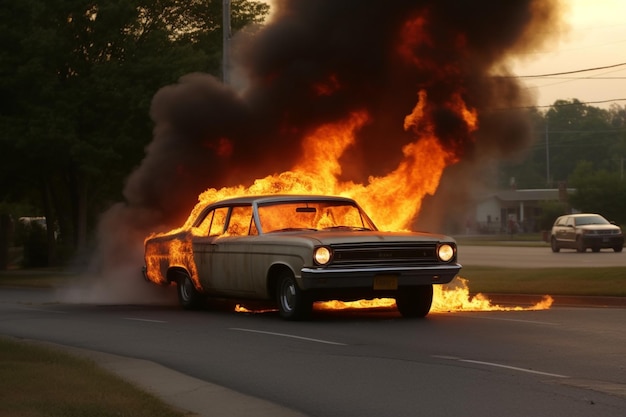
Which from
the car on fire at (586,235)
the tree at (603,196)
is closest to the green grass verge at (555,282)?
the car on fire at (586,235)

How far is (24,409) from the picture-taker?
8.29m

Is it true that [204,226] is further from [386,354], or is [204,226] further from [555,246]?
[555,246]

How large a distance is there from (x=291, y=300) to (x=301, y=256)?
2.45 feet

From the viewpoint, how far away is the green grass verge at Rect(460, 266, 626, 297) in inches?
782

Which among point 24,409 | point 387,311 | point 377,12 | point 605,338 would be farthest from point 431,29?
point 24,409

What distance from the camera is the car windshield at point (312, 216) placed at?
1596 cm

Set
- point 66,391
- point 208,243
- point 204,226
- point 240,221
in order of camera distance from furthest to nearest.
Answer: point 204,226 → point 208,243 → point 240,221 → point 66,391

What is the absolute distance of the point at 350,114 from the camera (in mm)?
20672

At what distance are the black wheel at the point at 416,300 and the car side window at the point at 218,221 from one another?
292cm

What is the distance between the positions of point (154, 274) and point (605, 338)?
8171mm

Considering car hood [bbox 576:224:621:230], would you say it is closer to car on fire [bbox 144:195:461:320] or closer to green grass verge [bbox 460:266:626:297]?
green grass verge [bbox 460:266:626:297]

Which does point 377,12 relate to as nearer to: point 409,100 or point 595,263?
point 409,100

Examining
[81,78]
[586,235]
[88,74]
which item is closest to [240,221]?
[81,78]

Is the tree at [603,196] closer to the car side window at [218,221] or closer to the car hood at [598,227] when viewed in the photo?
the car hood at [598,227]
